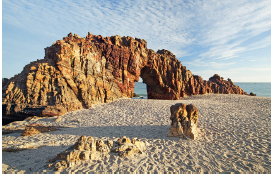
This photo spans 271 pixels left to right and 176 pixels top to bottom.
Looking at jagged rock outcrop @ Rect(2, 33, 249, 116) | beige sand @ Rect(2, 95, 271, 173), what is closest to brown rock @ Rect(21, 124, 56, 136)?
beige sand @ Rect(2, 95, 271, 173)

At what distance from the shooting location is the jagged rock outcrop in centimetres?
1434

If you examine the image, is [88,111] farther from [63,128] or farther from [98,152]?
[98,152]

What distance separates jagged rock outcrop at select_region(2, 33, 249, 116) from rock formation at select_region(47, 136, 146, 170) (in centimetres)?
975

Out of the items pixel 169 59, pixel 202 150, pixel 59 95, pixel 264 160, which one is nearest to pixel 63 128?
pixel 59 95

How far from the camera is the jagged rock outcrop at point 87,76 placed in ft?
47.0

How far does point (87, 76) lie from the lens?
697 inches

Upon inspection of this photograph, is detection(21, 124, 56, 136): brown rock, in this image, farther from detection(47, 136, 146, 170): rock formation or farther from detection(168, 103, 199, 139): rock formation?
detection(168, 103, 199, 139): rock formation

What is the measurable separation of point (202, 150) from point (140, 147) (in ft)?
10.9

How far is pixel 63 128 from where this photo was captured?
10.9 metres

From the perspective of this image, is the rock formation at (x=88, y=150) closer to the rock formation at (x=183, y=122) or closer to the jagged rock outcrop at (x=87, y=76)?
the rock formation at (x=183, y=122)

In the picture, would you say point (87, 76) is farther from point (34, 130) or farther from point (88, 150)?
point (88, 150)

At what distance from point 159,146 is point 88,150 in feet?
12.7

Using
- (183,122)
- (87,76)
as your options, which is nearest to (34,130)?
(87,76)

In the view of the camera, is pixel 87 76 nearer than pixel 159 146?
No
